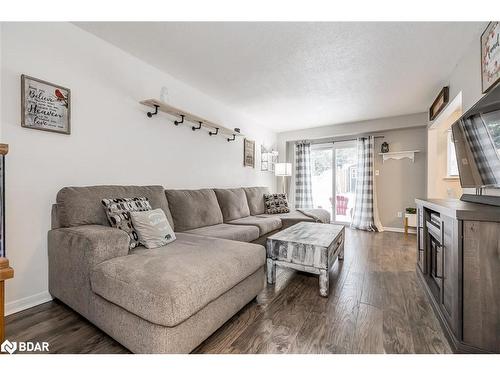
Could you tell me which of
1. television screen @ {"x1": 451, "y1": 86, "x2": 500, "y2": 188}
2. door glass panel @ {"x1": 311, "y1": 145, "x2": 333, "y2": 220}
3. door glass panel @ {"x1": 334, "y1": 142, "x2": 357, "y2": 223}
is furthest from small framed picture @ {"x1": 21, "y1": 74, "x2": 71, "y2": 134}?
door glass panel @ {"x1": 334, "y1": 142, "x2": 357, "y2": 223}

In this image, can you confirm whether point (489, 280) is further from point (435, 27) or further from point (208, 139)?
point (208, 139)

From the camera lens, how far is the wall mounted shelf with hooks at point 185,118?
241cm

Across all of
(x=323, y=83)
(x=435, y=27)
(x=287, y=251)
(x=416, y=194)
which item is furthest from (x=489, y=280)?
(x=416, y=194)

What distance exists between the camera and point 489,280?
3.66ft

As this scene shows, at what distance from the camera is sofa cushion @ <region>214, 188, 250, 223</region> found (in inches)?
123

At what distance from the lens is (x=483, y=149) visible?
1.58 meters

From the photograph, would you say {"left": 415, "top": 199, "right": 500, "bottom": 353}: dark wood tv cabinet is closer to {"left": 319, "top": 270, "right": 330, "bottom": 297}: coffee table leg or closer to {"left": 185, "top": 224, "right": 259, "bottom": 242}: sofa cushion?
{"left": 319, "top": 270, "right": 330, "bottom": 297}: coffee table leg

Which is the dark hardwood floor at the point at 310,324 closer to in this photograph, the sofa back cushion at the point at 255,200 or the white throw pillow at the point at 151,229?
the white throw pillow at the point at 151,229

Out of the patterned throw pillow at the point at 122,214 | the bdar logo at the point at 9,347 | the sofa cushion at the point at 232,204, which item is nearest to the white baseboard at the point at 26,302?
the bdar logo at the point at 9,347

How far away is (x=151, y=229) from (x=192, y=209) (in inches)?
34.7

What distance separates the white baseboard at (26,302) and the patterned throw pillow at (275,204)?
9.66ft

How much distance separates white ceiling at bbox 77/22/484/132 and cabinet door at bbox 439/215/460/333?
1.68m

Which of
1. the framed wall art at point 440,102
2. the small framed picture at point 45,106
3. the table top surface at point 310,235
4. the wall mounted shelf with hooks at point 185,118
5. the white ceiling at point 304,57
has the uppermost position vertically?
the white ceiling at point 304,57
